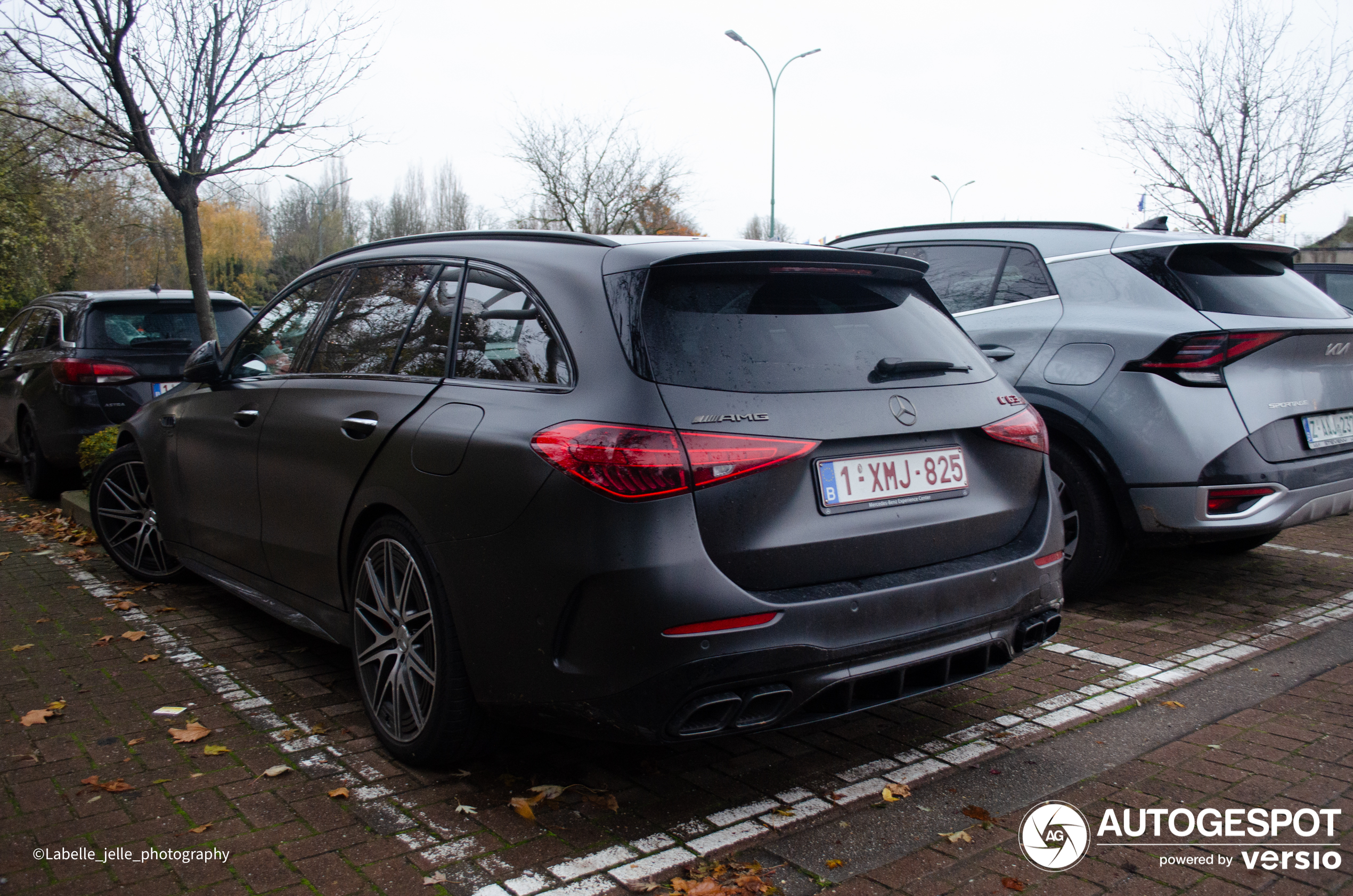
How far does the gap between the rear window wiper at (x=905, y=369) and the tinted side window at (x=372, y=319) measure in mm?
1573

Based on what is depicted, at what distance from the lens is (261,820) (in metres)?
2.96

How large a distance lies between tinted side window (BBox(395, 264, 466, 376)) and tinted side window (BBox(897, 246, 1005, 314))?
3.07 m

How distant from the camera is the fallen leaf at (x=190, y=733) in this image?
11.6ft

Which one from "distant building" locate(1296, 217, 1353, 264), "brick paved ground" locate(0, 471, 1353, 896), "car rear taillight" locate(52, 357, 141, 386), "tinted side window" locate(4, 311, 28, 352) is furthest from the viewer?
"distant building" locate(1296, 217, 1353, 264)

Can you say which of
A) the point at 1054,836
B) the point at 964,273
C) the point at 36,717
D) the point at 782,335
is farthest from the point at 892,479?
the point at 964,273

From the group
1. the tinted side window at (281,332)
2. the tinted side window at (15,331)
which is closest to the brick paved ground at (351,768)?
the tinted side window at (281,332)


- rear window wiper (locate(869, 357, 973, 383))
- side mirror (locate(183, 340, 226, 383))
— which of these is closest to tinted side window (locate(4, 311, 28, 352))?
side mirror (locate(183, 340, 226, 383))

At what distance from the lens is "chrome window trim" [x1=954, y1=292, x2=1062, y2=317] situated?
5.38 metres

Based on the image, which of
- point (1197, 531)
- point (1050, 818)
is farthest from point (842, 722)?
point (1197, 531)

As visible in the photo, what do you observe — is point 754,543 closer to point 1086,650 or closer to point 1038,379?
point 1086,650

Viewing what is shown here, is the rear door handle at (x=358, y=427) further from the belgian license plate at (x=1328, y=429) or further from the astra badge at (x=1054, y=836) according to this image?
the belgian license plate at (x=1328, y=429)

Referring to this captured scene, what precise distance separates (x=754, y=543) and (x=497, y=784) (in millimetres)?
1194

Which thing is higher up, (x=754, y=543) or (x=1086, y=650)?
(x=754, y=543)

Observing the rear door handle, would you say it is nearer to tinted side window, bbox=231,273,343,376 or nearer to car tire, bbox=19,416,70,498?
tinted side window, bbox=231,273,343,376
